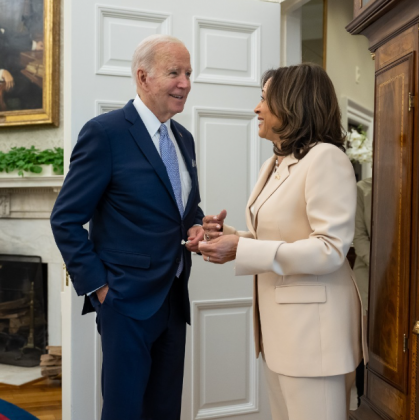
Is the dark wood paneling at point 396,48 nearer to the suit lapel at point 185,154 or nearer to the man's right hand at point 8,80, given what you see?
the suit lapel at point 185,154

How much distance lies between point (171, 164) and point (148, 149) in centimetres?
13

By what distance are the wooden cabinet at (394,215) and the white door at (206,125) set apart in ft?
3.08

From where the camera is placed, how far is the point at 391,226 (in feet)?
5.74

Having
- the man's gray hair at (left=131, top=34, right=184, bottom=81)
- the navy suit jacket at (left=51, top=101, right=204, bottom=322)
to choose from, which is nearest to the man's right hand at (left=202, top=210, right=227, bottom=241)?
the navy suit jacket at (left=51, top=101, right=204, bottom=322)

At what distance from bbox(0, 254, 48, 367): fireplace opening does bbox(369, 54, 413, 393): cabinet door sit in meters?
3.96

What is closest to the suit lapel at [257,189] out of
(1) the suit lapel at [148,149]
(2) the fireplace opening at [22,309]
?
(1) the suit lapel at [148,149]

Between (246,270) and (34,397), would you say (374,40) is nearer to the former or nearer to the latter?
(246,270)

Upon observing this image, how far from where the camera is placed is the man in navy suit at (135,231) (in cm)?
194

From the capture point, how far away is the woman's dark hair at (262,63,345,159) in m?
1.70

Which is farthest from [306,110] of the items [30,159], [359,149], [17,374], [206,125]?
[17,374]

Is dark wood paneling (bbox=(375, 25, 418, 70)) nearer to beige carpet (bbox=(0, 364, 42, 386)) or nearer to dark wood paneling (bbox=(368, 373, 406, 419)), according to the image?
dark wood paneling (bbox=(368, 373, 406, 419))

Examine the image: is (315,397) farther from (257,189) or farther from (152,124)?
(152,124)

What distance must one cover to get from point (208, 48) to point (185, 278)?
1.21 metres

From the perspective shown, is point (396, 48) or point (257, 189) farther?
point (257, 189)
